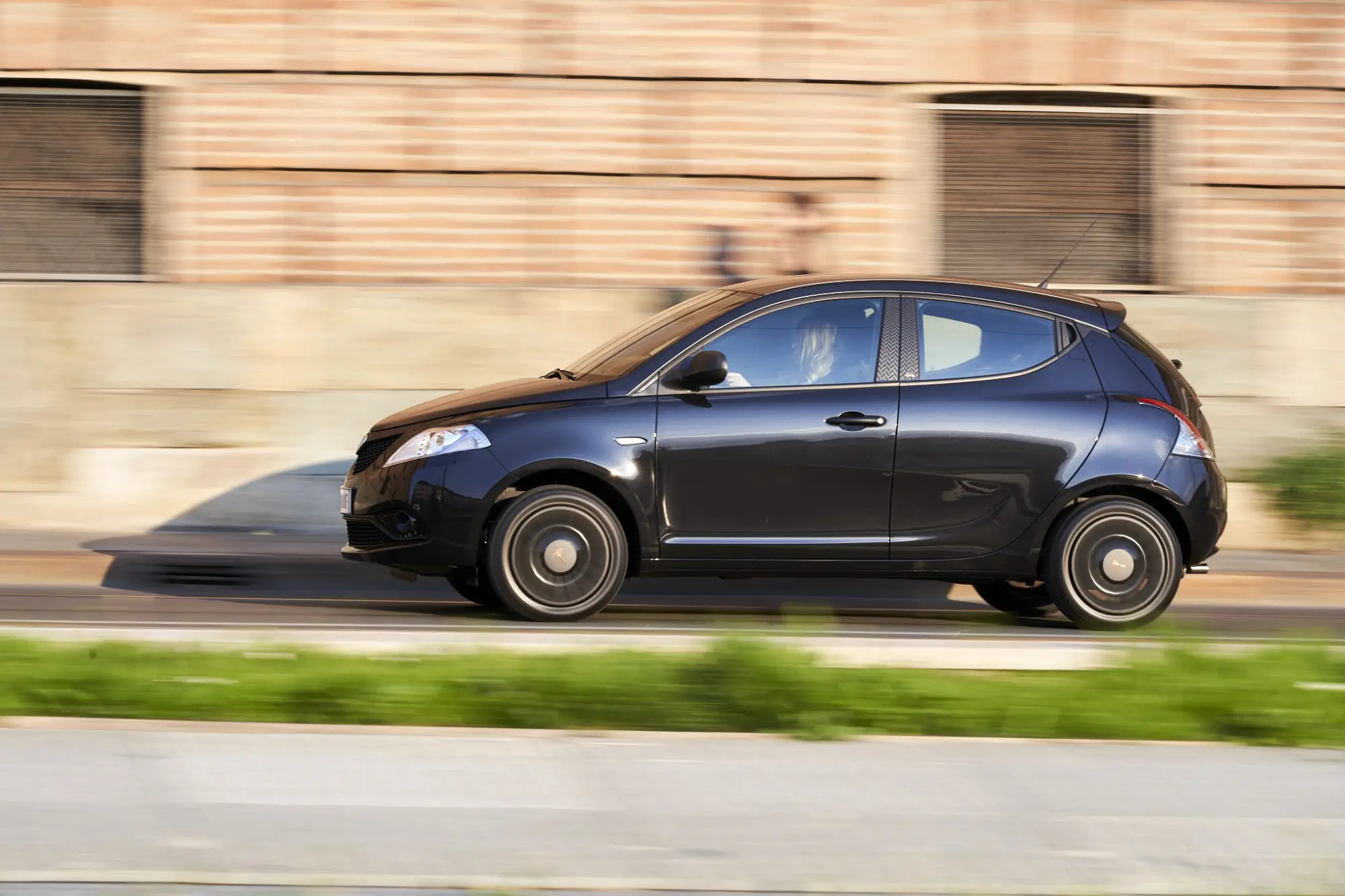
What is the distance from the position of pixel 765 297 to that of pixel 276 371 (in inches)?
188

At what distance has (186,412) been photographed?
1181 centimetres

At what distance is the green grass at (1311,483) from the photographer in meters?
11.9

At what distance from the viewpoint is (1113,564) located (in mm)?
8266

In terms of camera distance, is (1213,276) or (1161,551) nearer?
(1161,551)

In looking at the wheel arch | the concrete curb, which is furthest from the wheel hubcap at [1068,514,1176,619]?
the concrete curb

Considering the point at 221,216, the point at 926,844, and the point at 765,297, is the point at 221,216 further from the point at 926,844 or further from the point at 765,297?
the point at 926,844

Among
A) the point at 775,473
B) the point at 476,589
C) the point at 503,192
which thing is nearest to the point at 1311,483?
the point at 775,473

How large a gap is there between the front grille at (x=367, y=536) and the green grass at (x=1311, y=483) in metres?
6.45

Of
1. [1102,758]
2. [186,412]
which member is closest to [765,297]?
[1102,758]

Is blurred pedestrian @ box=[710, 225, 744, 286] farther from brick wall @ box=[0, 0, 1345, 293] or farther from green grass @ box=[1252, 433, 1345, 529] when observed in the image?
green grass @ box=[1252, 433, 1345, 529]

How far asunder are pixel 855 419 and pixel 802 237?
15.1ft

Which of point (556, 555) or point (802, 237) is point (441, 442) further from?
point (802, 237)

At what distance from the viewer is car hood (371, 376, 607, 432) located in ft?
26.4

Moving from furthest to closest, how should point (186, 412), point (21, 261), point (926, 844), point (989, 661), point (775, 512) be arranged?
point (21, 261), point (186, 412), point (775, 512), point (989, 661), point (926, 844)
